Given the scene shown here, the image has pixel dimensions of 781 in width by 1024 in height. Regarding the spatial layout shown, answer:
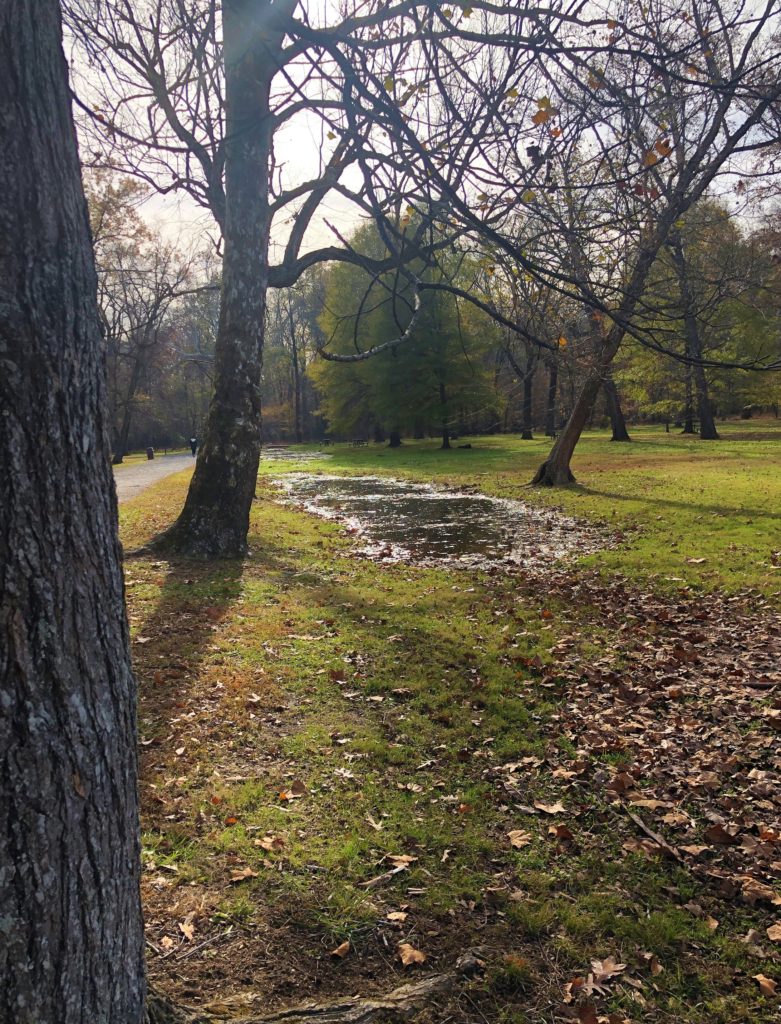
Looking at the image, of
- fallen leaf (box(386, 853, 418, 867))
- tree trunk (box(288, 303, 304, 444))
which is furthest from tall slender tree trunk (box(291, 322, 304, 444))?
fallen leaf (box(386, 853, 418, 867))

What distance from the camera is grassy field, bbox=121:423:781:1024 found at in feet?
9.05

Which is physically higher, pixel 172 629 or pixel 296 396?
pixel 296 396

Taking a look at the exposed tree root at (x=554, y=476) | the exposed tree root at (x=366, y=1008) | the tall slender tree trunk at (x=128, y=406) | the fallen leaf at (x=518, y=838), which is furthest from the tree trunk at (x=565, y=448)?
the tall slender tree trunk at (x=128, y=406)

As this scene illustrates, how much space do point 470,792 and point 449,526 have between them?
33.9 feet

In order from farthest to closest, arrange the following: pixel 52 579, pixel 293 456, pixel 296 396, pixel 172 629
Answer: pixel 296 396 → pixel 293 456 → pixel 172 629 → pixel 52 579

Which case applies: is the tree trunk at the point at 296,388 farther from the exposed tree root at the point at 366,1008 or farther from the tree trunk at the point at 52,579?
the tree trunk at the point at 52,579

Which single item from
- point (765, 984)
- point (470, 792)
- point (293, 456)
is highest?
point (293, 456)

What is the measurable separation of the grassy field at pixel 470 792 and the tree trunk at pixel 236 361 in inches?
49.2

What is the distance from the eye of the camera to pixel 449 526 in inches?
561

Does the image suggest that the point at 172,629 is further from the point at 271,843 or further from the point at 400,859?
the point at 400,859

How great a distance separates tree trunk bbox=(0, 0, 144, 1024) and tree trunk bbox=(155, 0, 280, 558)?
25.7 ft

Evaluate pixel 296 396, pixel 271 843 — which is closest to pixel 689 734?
pixel 271 843

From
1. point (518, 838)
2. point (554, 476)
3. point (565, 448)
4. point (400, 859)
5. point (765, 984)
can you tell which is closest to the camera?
point (765, 984)

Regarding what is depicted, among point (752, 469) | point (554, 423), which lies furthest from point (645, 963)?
point (554, 423)
